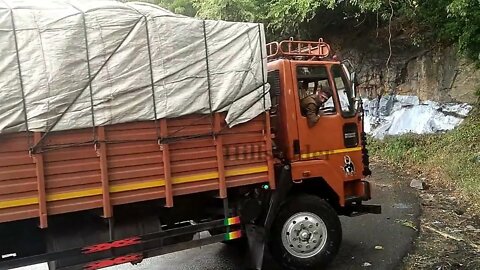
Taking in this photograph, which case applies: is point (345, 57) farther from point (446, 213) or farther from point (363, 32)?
point (446, 213)

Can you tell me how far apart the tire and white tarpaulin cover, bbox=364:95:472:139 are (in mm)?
8863

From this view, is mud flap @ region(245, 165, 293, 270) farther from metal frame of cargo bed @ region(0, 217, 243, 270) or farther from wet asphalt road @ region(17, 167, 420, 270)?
wet asphalt road @ region(17, 167, 420, 270)

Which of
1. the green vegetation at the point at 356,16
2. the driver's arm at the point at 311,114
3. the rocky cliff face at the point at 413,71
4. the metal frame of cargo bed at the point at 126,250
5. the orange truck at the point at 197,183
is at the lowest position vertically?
the metal frame of cargo bed at the point at 126,250

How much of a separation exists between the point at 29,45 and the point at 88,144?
92 centimetres

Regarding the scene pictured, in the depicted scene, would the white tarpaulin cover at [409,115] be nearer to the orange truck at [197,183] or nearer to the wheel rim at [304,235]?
the orange truck at [197,183]

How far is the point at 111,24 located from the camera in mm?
4109

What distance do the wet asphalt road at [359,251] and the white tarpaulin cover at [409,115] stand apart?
5.93 m

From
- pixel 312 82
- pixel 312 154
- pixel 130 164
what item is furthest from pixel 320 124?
pixel 130 164

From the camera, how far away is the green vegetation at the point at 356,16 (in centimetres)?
1055

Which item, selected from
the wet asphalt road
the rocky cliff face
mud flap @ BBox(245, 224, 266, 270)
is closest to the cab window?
mud flap @ BBox(245, 224, 266, 270)

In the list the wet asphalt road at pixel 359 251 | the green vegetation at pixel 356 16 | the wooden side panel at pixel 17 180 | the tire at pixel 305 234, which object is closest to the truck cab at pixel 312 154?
the tire at pixel 305 234

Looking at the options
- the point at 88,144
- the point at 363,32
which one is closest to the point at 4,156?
the point at 88,144

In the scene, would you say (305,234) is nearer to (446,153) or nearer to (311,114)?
(311,114)

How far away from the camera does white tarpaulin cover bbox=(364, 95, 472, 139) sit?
43.2 feet
